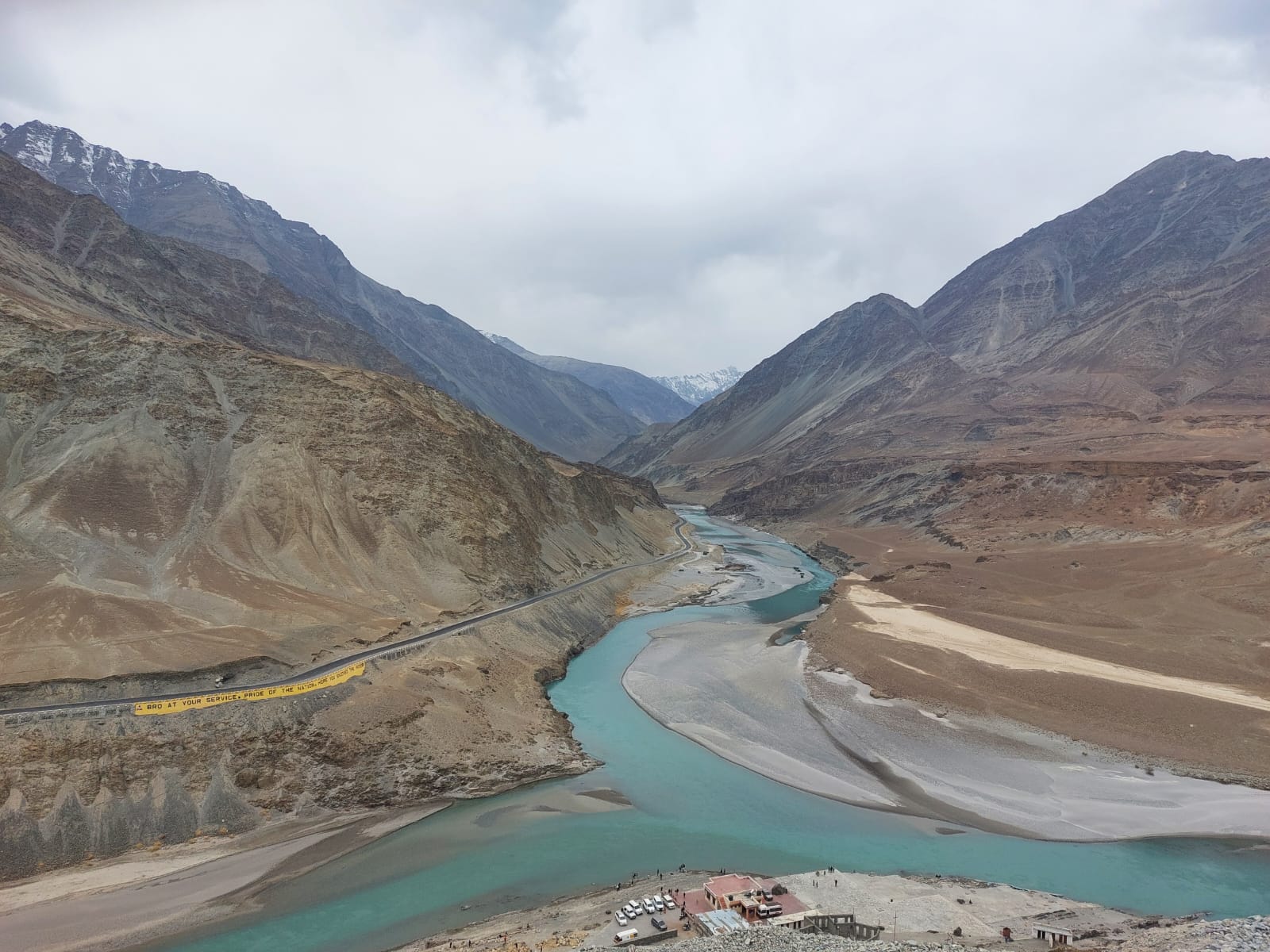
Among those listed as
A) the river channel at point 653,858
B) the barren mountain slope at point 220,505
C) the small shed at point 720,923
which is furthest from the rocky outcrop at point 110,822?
the small shed at point 720,923

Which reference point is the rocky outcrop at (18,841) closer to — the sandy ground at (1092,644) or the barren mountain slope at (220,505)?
the barren mountain slope at (220,505)

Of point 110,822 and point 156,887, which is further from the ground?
point 110,822

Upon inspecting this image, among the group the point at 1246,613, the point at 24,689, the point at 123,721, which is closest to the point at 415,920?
the point at 123,721

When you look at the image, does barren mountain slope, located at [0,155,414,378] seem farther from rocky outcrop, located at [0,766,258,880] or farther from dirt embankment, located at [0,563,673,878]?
rocky outcrop, located at [0,766,258,880]

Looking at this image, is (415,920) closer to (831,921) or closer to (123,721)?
(831,921)

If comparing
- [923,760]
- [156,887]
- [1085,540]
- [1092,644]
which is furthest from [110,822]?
[1085,540]

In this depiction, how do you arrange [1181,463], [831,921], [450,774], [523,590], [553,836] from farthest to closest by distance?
[1181,463]
[523,590]
[450,774]
[553,836]
[831,921]

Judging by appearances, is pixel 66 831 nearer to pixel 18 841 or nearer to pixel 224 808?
pixel 18 841

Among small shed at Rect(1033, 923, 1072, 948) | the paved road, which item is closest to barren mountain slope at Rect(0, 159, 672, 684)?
the paved road
